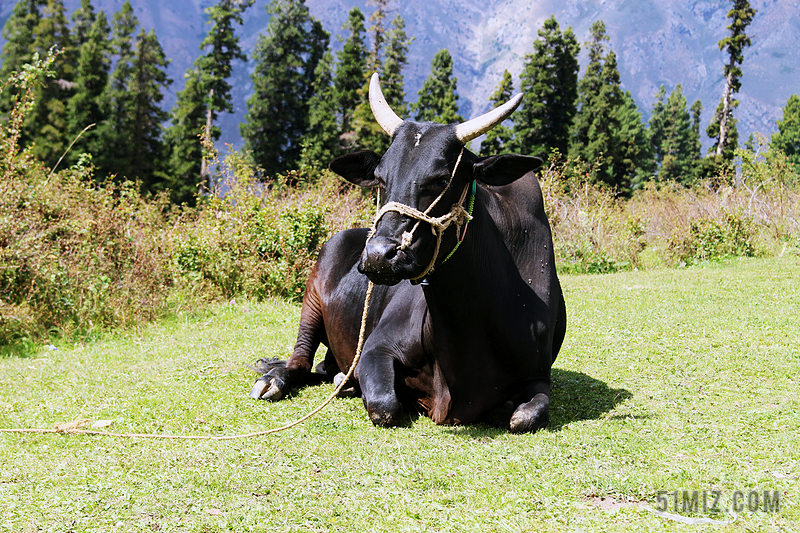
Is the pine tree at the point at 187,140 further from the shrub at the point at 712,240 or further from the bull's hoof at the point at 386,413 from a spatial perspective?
the bull's hoof at the point at 386,413

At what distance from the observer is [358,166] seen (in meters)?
4.52

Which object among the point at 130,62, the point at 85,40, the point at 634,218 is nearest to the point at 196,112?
the point at 130,62

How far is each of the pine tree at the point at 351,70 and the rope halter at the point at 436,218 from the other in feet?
122

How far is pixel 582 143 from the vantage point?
42750 mm

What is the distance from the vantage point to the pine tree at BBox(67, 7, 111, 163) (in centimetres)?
4009

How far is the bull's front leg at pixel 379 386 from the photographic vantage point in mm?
4305

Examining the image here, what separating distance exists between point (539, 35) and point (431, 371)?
4240cm

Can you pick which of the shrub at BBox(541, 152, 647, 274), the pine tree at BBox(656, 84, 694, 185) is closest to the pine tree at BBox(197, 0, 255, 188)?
the shrub at BBox(541, 152, 647, 274)

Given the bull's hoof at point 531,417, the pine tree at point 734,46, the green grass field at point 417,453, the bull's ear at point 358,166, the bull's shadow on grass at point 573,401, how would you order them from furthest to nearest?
the pine tree at point 734,46 < the bull's ear at point 358,166 < the bull's shadow on grass at point 573,401 < the bull's hoof at point 531,417 < the green grass field at point 417,453

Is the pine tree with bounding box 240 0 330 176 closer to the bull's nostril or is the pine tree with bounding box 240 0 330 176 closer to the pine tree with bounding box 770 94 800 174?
the bull's nostril

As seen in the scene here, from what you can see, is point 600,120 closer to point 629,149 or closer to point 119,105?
point 629,149

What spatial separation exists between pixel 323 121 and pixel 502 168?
130ft

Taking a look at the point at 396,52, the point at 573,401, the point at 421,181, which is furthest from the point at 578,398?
the point at 396,52

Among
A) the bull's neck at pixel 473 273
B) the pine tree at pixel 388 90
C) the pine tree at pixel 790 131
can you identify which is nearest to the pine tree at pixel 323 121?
the pine tree at pixel 388 90
